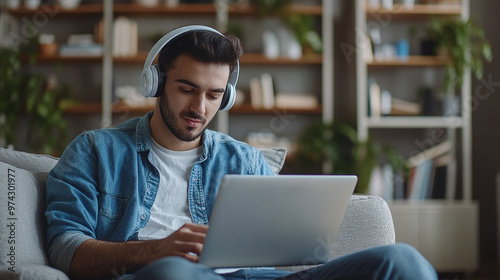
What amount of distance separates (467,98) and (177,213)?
2755 millimetres

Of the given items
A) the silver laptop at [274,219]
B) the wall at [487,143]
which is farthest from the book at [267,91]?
the silver laptop at [274,219]

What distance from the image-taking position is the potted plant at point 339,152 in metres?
3.66

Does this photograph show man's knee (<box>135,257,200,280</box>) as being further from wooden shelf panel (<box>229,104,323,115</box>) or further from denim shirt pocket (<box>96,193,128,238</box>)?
wooden shelf panel (<box>229,104,323,115</box>)

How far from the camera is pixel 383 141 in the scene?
418 cm

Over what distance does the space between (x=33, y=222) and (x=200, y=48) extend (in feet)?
2.00

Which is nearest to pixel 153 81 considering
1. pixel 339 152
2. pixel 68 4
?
pixel 339 152

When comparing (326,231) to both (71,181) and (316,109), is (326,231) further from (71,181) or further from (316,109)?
(316,109)

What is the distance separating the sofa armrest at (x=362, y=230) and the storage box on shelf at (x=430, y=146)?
2.16 metres

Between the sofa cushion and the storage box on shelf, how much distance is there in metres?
2.67

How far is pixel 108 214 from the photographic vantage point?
146 cm

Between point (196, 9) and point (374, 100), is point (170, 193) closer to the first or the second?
point (374, 100)

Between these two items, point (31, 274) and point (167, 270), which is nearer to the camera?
point (167, 270)

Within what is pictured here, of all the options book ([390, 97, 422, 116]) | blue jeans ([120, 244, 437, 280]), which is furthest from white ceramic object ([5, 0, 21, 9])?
blue jeans ([120, 244, 437, 280])

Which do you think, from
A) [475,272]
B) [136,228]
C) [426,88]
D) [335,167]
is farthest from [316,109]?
[136,228]
